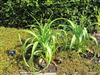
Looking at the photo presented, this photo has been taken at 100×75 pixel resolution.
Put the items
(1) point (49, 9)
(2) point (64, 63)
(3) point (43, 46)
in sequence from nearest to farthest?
(3) point (43, 46)
(2) point (64, 63)
(1) point (49, 9)

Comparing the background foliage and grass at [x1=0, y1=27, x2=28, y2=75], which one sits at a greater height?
the background foliage

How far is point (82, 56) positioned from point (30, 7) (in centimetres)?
199

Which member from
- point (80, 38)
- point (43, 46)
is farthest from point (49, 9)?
point (43, 46)

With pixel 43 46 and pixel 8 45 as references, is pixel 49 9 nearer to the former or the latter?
pixel 8 45

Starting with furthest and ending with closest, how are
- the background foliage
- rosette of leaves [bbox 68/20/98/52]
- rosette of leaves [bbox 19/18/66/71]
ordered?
the background foliage < rosette of leaves [bbox 68/20/98/52] < rosette of leaves [bbox 19/18/66/71]

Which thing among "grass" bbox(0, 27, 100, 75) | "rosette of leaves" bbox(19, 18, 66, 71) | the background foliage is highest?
the background foliage

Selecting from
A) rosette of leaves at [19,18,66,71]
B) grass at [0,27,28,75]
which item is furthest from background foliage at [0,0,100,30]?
rosette of leaves at [19,18,66,71]

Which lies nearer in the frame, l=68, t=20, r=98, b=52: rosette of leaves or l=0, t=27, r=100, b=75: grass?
l=0, t=27, r=100, b=75: grass

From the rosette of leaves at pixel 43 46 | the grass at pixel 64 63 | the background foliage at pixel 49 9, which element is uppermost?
the background foliage at pixel 49 9

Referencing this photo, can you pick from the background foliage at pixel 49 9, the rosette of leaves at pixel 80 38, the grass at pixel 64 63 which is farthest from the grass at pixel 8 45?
the rosette of leaves at pixel 80 38

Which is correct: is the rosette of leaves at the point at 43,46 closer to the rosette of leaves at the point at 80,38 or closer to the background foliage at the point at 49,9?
the rosette of leaves at the point at 80,38

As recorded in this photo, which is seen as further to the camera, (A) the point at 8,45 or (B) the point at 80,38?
(A) the point at 8,45

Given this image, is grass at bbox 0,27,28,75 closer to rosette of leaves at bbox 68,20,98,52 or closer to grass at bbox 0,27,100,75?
grass at bbox 0,27,100,75

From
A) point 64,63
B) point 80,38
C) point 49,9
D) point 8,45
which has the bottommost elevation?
point 64,63
